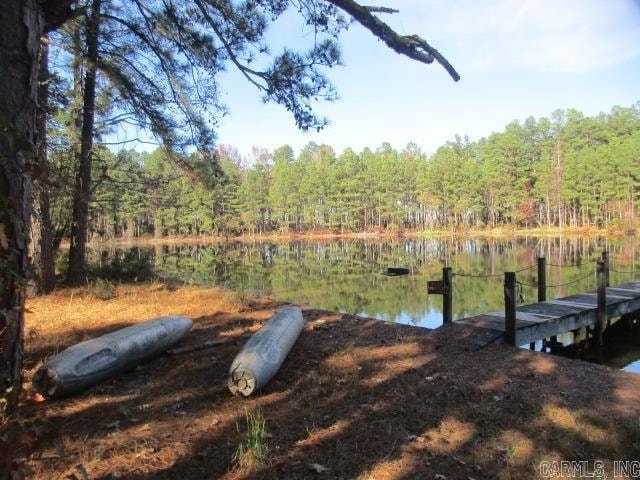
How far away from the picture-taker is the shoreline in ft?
178

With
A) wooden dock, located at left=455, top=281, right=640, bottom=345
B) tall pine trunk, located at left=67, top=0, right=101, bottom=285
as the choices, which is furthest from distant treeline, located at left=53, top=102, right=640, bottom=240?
wooden dock, located at left=455, top=281, right=640, bottom=345

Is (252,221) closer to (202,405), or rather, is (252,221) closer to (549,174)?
(549,174)

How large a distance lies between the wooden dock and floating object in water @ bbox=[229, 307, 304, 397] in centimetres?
349

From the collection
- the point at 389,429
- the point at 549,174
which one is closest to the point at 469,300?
the point at 389,429

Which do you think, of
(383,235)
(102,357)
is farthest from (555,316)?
(383,235)

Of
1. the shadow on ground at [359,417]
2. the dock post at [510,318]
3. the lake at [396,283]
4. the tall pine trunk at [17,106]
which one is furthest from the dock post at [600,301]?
the tall pine trunk at [17,106]

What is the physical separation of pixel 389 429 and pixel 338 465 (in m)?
0.73

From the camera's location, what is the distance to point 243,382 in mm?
4707

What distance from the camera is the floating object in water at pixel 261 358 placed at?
471 centimetres

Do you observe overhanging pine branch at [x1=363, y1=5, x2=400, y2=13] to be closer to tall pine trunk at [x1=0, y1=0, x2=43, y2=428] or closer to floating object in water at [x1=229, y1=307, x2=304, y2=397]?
tall pine trunk at [x1=0, y1=0, x2=43, y2=428]

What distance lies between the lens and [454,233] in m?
65.2

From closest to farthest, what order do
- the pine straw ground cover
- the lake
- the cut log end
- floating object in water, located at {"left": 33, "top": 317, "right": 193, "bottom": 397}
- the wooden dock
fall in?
1. the pine straw ground cover
2. floating object in water, located at {"left": 33, "top": 317, "right": 193, "bottom": 397}
3. the cut log end
4. the wooden dock
5. the lake

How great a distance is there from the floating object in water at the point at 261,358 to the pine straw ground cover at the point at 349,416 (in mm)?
154

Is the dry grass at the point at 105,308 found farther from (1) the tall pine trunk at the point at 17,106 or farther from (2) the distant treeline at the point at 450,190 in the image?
(2) the distant treeline at the point at 450,190
